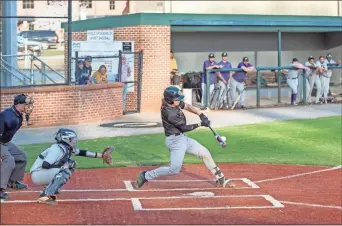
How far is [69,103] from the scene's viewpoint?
1870 cm

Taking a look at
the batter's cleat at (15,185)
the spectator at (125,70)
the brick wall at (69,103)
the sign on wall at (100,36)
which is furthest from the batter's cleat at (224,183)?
the sign on wall at (100,36)

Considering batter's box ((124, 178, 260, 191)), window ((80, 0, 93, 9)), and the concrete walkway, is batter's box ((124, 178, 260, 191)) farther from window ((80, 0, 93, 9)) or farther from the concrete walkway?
window ((80, 0, 93, 9))

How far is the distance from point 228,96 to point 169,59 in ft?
8.00

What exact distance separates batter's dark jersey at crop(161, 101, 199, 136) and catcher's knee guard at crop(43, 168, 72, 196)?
177cm

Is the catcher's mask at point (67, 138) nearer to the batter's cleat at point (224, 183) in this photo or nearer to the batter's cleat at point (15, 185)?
the batter's cleat at point (15, 185)

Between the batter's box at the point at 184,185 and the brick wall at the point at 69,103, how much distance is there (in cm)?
786

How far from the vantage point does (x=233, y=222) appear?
8250mm

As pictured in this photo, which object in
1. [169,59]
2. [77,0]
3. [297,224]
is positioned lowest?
[297,224]

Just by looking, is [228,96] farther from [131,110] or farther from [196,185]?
[196,185]

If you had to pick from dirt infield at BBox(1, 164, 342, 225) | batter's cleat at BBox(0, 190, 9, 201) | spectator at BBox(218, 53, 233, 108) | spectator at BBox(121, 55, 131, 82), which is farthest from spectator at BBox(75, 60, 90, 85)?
batter's cleat at BBox(0, 190, 9, 201)

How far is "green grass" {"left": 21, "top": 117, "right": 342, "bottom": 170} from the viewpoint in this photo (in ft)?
43.0

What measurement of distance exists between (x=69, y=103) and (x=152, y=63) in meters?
4.49

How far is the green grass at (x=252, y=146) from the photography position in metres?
13.1

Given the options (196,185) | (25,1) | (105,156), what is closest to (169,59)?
(196,185)
